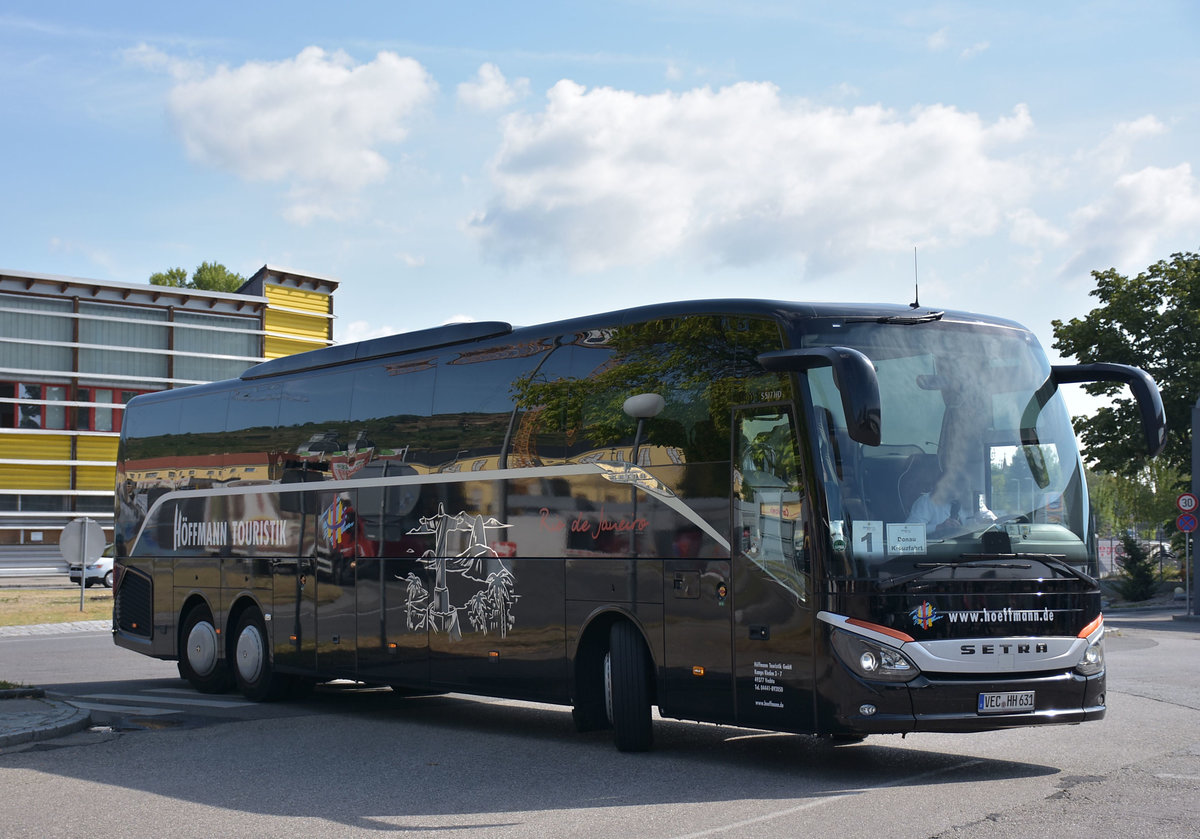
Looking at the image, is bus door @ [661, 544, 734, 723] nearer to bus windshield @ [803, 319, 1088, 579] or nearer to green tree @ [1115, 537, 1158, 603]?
bus windshield @ [803, 319, 1088, 579]

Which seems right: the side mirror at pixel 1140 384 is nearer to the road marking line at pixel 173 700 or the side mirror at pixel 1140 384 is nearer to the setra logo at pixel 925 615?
the setra logo at pixel 925 615

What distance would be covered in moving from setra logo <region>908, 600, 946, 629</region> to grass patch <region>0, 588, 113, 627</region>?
2448cm

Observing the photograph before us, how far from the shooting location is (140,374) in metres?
46.6

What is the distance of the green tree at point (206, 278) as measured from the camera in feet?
256

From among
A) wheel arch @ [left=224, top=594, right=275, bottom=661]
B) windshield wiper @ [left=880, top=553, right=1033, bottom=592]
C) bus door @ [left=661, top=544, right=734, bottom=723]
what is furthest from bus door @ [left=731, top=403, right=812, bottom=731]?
wheel arch @ [left=224, top=594, right=275, bottom=661]

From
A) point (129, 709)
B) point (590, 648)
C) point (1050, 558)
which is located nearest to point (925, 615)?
point (1050, 558)

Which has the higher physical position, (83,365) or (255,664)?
(83,365)

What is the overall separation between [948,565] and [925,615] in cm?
39

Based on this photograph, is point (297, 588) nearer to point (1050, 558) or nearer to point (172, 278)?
point (1050, 558)

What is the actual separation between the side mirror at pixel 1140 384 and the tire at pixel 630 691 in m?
3.94

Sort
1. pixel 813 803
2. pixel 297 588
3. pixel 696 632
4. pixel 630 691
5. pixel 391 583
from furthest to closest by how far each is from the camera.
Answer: pixel 297 588 → pixel 391 583 → pixel 630 691 → pixel 696 632 → pixel 813 803

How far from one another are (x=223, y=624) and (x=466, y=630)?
5.27 meters

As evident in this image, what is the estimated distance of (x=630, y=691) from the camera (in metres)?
10.8

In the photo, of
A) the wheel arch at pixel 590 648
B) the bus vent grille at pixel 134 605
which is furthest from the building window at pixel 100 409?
the wheel arch at pixel 590 648
